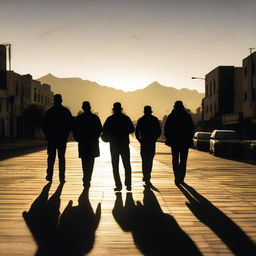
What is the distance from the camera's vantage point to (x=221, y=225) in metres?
5.93

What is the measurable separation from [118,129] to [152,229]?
4.18m

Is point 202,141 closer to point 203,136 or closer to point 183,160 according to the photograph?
point 203,136

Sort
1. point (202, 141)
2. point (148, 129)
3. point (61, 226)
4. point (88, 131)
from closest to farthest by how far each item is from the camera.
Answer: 1. point (61, 226)
2. point (88, 131)
3. point (148, 129)
4. point (202, 141)

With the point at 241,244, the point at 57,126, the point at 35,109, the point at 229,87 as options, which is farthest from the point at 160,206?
the point at 35,109

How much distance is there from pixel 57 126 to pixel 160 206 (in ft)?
13.0

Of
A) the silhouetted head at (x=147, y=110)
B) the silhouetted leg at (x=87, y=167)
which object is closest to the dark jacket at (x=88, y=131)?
the silhouetted leg at (x=87, y=167)

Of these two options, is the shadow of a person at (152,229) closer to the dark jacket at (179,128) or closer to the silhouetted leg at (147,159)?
the silhouetted leg at (147,159)

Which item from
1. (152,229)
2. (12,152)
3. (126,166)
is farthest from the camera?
(12,152)

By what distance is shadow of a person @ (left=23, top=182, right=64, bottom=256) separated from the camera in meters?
4.95

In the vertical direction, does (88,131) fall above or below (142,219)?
above

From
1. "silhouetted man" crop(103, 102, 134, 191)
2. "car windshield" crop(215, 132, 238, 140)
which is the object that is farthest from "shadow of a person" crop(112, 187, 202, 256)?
"car windshield" crop(215, 132, 238, 140)

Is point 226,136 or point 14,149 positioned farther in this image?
point 14,149

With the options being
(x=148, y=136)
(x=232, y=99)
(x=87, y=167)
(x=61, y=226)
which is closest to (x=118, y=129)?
(x=87, y=167)

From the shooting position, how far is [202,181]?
11.3 metres
